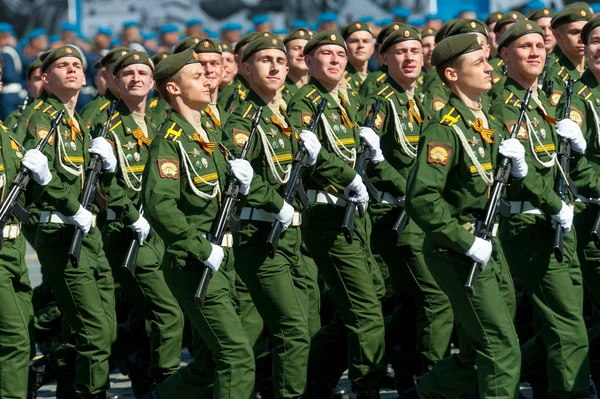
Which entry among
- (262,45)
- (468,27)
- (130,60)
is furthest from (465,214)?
(130,60)

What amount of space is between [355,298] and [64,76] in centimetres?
238

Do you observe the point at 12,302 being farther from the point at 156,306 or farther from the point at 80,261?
the point at 156,306

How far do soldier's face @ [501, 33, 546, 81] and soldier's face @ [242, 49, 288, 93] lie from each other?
1.32 m

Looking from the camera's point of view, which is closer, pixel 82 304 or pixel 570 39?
pixel 82 304

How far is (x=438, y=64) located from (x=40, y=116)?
2.65 m

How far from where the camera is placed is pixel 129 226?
8070mm

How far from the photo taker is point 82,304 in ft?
25.7

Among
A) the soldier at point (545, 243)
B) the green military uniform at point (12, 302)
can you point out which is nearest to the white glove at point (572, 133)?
the soldier at point (545, 243)

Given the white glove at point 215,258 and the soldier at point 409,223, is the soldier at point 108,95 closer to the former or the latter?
the soldier at point 409,223

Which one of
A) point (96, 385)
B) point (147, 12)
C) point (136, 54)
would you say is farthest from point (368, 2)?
point (96, 385)

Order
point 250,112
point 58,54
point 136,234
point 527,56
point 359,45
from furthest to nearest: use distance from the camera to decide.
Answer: point 359,45 < point 58,54 < point 136,234 < point 250,112 < point 527,56

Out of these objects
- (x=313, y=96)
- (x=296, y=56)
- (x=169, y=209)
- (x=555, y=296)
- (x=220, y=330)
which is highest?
(x=296, y=56)

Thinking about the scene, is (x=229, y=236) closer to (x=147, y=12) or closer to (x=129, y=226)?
(x=129, y=226)

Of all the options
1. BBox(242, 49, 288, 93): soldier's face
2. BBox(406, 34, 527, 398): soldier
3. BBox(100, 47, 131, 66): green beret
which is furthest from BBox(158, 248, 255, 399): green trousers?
BBox(100, 47, 131, 66): green beret
